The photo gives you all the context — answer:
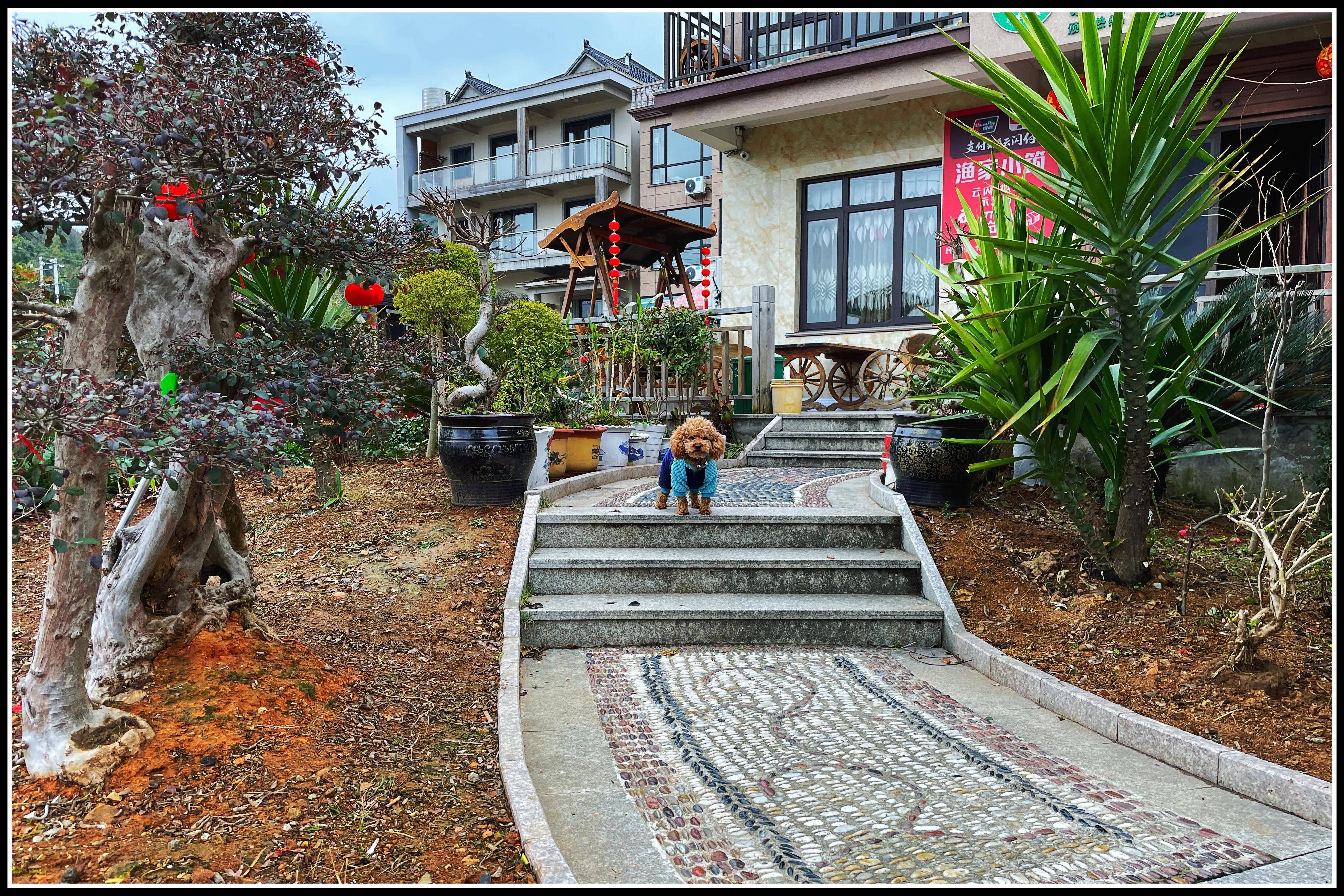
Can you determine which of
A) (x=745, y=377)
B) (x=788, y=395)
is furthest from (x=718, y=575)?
(x=745, y=377)

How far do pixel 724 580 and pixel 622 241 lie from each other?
22.9ft

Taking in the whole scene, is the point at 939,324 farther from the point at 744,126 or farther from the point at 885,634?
the point at 744,126

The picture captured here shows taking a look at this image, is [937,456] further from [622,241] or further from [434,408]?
[622,241]

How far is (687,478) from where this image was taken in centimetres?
566

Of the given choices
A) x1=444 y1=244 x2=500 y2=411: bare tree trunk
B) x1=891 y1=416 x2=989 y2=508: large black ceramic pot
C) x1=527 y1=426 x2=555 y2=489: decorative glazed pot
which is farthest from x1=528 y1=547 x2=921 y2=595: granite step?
x1=444 y1=244 x2=500 y2=411: bare tree trunk

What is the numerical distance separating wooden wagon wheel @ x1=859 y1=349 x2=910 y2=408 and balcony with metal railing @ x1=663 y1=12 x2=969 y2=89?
4.05m

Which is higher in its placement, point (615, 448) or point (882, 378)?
point (882, 378)

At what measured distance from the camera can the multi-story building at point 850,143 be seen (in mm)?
9234

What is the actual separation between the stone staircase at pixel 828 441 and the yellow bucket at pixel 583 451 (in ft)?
6.56

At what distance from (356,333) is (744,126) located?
962 cm

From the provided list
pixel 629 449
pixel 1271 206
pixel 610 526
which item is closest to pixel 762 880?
pixel 610 526

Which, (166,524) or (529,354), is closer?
(166,524)

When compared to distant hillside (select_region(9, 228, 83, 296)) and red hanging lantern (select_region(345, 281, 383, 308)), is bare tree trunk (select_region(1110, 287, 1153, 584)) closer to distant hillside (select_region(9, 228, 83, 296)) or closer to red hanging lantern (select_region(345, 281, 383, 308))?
red hanging lantern (select_region(345, 281, 383, 308))

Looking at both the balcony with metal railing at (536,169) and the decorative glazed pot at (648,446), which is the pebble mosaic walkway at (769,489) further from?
the balcony with metal railing at (536,169)
